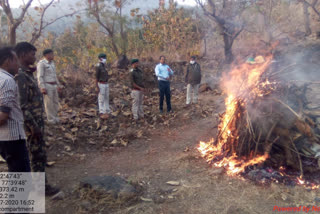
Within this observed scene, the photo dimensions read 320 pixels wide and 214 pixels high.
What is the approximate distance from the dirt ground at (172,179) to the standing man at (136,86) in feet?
5.01

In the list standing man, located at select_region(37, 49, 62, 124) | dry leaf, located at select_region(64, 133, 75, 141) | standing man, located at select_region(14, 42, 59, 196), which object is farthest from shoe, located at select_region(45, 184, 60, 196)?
standing man, located at select_region(37, 49, 62, 124)

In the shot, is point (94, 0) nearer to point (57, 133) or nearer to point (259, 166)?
point (57, 133)

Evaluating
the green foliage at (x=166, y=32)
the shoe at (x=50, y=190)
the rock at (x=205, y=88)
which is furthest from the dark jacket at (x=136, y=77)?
the green foliage at (x=166, y=32)

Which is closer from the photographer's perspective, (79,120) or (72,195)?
(72,195)

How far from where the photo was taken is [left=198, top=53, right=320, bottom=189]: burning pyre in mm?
4043

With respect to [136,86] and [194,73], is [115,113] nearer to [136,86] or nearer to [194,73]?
[136,86]

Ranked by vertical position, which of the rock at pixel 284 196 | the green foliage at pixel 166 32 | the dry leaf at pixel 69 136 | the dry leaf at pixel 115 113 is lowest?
the rock at pixel 284 196

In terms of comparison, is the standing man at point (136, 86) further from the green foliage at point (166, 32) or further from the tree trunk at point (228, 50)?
the tree trunk at point (228, 50)

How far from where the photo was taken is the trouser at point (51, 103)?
20.3ft

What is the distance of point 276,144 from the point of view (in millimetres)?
4285

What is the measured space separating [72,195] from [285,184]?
10.7 feet

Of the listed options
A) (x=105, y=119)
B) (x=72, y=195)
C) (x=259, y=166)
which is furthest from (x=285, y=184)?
(x=105, y=119)

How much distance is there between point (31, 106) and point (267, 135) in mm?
3880

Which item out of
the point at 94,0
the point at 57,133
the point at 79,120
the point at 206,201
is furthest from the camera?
the point at 94,0
